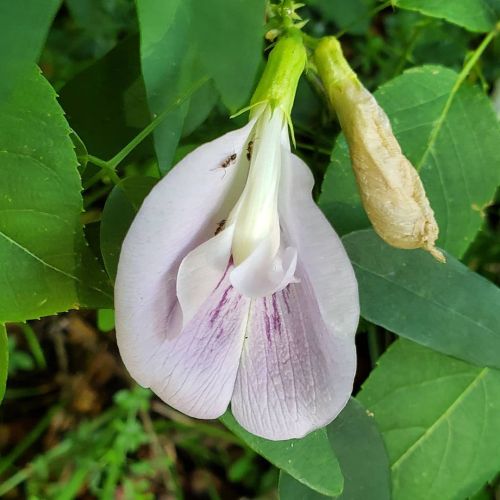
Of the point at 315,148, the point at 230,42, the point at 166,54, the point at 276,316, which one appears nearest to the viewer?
the point at 230,42

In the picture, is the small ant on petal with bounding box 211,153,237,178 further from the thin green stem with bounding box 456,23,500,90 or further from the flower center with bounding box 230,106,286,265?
the thin green stem with bounding box 456,23,500,90

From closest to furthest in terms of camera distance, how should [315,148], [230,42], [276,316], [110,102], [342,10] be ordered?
[230,42] → [276,316] → [110,102] → [315,148] → [342,10]

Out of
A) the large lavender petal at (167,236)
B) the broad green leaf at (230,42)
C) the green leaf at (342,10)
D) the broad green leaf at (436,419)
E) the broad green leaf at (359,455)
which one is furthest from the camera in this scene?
the green leaf at (342,10)

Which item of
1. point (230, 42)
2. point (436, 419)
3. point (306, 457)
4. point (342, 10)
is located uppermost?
point (230, 42)

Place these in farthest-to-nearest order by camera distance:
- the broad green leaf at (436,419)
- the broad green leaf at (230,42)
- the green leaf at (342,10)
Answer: the green leaf at (342,10)
the broad green leaf at (436,419)
the broad green leaf at (230,42)

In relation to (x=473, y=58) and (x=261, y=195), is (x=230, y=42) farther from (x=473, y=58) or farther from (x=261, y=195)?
(x=473, y=58)

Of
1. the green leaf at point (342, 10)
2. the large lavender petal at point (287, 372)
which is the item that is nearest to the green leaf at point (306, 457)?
the large lavender petal at point (287, 372)

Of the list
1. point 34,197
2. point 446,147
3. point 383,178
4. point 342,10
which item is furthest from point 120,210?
point 342,10

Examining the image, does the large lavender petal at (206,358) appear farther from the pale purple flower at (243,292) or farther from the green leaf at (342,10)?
the green leaf at (342,10)
